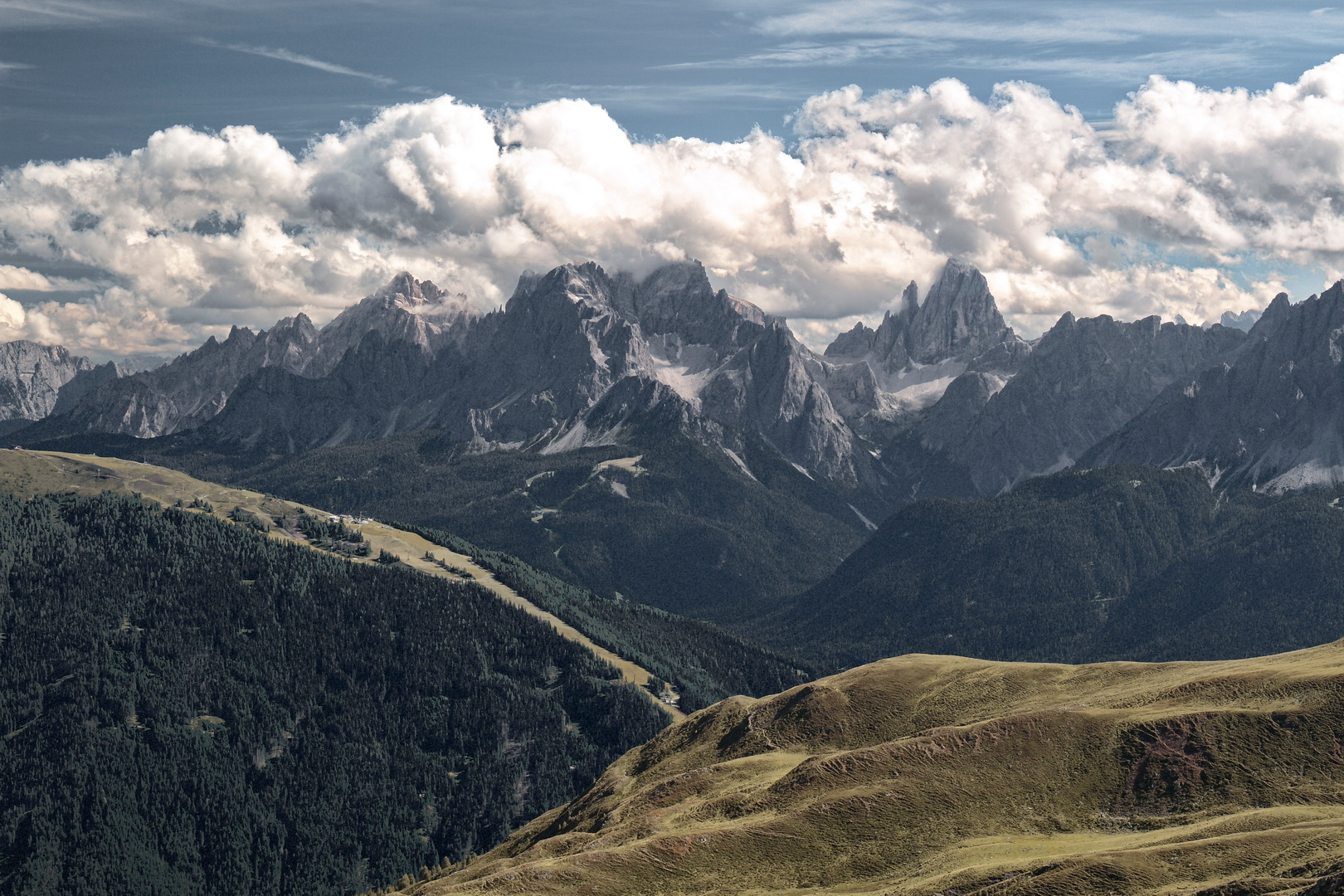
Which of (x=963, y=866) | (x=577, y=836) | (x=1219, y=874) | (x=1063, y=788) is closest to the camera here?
(x=1219, y=874)

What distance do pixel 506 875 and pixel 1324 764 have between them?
101m

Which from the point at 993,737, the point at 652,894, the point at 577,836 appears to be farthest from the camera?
the point at 577,836

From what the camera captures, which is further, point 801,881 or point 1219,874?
point 801,881

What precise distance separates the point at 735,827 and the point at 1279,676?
75907mm

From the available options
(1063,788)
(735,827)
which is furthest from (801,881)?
(1063,788)

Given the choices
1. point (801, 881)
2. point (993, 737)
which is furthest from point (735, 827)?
point (993, 737)

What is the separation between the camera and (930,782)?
173 meters

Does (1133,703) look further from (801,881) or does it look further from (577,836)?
(577,836)

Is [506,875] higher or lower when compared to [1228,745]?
lower

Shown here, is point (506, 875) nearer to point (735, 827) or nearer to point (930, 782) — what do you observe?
point (735, 827)

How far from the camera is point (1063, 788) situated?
168 metres

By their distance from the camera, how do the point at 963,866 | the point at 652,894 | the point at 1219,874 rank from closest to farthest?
the point at 1219,874 → the point at 963,866 → the point at 652,894

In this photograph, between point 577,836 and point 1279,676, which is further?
point 577,836

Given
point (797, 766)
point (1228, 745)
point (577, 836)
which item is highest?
point (1228, 745)
